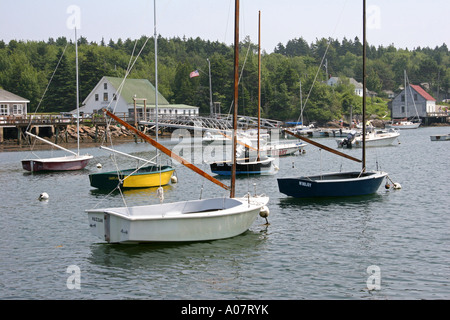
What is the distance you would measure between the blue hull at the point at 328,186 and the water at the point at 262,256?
53 centimetres

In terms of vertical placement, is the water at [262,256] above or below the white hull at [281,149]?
below

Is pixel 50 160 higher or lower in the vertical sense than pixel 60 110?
lower

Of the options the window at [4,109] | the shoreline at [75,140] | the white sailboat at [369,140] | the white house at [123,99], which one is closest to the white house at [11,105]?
the window at [4,109]

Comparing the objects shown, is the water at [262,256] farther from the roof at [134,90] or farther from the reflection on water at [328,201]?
the roof at [134,90]

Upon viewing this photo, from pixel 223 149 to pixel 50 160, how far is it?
28937 millimetres

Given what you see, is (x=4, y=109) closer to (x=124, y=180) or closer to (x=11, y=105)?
(x=11, y=105)

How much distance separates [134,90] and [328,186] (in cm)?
8430

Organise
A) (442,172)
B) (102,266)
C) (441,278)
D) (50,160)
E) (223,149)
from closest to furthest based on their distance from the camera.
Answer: (441,278)
(102,266)
(442,172)
(50,160)
(223,149)

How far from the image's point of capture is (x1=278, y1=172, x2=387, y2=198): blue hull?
31.5m

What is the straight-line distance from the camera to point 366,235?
23.7m

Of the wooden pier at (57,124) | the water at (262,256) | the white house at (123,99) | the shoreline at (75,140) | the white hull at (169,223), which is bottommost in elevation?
the water at (262,256)

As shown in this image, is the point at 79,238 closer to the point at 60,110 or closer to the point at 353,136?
the point at 353,136

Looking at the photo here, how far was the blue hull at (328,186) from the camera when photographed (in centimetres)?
3155
